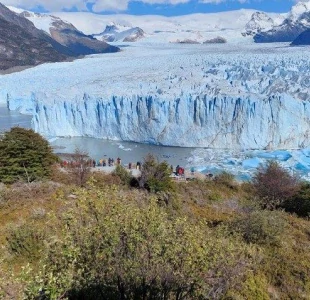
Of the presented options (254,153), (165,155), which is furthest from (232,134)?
(165,155)

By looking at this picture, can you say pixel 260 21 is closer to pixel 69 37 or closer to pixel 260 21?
pixel 260 21

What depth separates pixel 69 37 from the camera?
313 feet

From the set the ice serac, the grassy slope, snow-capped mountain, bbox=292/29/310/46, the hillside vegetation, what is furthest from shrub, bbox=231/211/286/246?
snow-capped mountain, bbox=292/29/310/46

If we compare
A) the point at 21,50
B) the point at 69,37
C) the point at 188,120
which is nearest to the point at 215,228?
the point at 188,120

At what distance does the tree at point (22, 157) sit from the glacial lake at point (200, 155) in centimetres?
643

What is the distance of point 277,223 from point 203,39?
83395 mm

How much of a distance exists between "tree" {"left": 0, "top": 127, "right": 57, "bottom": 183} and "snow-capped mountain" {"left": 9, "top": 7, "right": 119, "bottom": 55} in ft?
220

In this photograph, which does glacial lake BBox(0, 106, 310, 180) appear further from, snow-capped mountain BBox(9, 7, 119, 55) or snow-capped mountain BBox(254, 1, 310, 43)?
snow-capped mountain BBox(9, 7, 119, 55)

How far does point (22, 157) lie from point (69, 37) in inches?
3542

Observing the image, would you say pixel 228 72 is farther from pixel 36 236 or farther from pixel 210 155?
pixel 36 236

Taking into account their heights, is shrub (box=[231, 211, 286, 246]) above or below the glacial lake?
above

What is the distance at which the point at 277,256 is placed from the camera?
5867mm

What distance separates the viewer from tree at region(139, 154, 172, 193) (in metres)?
10.4

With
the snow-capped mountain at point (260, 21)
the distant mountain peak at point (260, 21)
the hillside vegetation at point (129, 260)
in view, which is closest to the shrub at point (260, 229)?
the hillside vegetation at point (129, 260)
